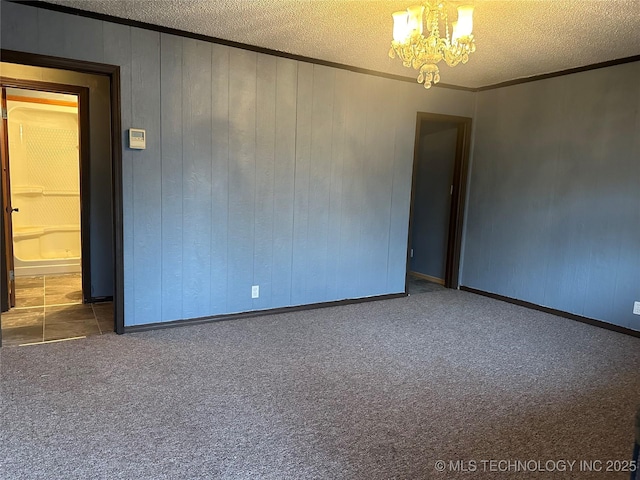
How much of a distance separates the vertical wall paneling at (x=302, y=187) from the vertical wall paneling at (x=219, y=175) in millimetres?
677

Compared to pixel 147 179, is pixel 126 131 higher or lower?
higher

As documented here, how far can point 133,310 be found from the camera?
3621 mm

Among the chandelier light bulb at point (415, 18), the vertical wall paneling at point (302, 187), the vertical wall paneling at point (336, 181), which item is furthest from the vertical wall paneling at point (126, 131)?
the chandelier light bulb at point (415, 18)

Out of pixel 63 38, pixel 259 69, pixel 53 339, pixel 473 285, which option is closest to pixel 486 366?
pixel 473 285

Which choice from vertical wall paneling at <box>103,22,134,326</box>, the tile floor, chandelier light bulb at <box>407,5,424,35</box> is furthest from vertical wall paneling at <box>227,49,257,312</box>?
chandelier light bulb at <box>407,5,424,35</box>

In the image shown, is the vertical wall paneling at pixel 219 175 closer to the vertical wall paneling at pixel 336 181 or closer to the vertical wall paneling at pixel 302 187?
the vertical wall paneling at pixel 302 187

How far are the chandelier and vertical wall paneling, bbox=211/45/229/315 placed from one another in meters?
1.59

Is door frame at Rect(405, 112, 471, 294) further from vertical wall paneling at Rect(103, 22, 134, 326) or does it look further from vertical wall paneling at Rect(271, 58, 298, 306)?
vertical wall paneling at Rect(103, 22, 134, 326)

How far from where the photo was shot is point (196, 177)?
3.71m

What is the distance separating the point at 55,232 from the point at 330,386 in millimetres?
5275

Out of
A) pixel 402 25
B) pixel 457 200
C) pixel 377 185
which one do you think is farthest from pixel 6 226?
pixel 457 200

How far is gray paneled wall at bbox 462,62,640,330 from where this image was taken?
3945 millimetres

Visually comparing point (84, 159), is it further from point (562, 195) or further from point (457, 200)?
point (562, 195)

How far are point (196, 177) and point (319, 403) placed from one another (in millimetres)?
2118
